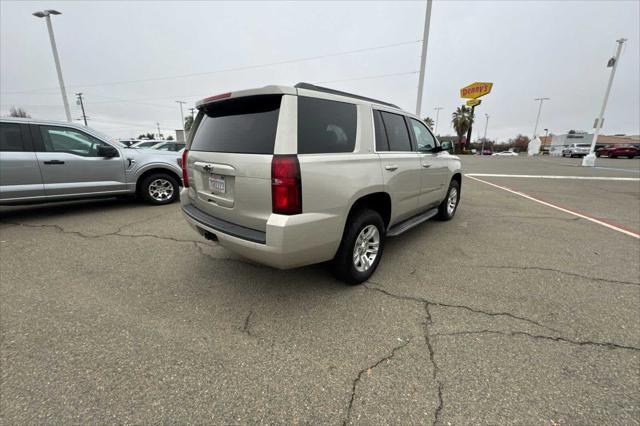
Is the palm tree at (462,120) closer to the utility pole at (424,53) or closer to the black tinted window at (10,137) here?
the utility pole at (424,53)

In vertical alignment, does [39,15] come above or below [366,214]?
above

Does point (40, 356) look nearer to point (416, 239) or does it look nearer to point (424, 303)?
point (424, 303)

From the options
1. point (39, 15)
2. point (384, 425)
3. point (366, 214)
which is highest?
point (39, 15)

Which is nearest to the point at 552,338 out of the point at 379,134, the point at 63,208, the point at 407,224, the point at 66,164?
the point at 407,224

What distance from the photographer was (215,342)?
7.11 ft

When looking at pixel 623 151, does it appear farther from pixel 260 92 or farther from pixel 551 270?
pixel 260 92

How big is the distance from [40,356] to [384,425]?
240 cm

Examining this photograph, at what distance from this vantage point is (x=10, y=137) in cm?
463

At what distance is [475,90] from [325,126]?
162 ft

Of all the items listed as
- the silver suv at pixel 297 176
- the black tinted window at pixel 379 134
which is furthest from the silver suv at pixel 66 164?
the black tinted window at pixel 379 134

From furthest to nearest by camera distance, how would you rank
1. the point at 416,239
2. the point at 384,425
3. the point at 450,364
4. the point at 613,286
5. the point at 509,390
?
the point at 416,239, the point at 613,286, the point at 450,364, the point at 509,390, the point at 384,425

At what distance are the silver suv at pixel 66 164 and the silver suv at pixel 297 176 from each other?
179 cm

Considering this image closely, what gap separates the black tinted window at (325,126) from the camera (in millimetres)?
2311

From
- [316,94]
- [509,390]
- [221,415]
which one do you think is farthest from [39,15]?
[509,390]
